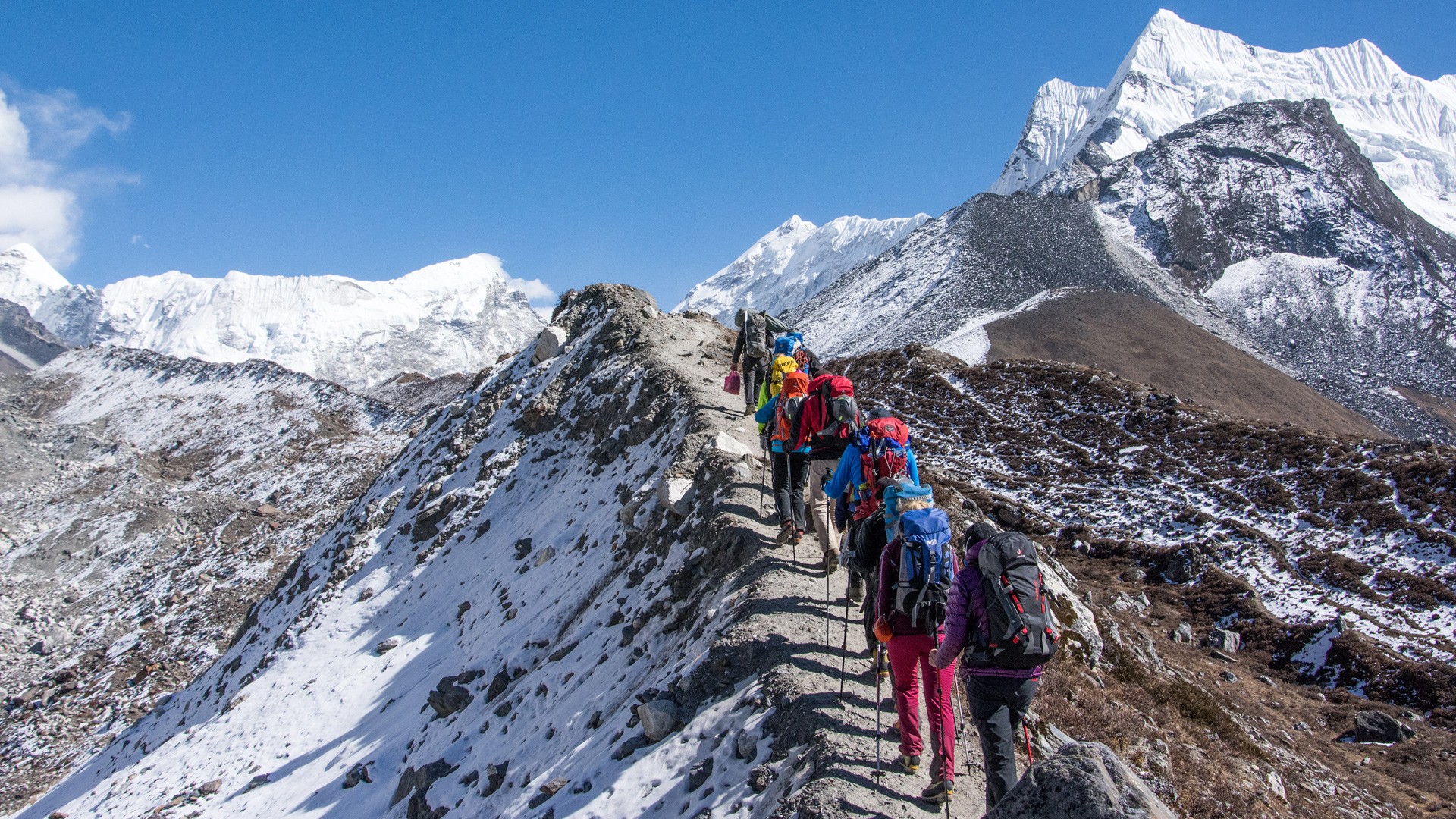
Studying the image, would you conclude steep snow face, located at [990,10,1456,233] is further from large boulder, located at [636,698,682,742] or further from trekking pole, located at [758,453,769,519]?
large boulder, located at [636,698,682,742]

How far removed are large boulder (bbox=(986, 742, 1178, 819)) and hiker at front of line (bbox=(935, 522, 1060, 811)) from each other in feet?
3.09

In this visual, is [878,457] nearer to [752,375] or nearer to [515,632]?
[752,375]

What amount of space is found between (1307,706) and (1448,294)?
360 ft

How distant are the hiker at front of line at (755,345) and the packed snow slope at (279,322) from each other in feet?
505

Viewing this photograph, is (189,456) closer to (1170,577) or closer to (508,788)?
(508,788)

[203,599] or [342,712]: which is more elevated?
[203,599]

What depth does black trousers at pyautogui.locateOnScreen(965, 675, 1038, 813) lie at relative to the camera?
4.80 meters

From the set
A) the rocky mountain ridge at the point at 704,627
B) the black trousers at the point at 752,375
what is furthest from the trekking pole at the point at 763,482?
the black trousers at the point at 752,375

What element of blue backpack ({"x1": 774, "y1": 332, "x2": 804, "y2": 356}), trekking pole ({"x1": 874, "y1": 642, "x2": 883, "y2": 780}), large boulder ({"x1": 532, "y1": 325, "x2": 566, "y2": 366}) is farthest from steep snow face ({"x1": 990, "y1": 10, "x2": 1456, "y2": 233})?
trekking pole ({"x1": 874, "y1": 642, "x2": 883, "y2": 780})

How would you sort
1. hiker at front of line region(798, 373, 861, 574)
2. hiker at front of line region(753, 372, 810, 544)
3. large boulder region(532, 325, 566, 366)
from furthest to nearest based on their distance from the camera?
large boulder region(532, 325, 566, 366)
hiker at front of line region(753, 372, 810, 544)
hiker at front of line region(798, 373, 861, 574)

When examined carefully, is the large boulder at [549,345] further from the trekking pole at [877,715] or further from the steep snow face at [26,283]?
the steep snow face at [26,283]

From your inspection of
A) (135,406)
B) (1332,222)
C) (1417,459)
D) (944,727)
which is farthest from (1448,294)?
(135,406)

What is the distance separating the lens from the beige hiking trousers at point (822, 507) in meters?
8.48

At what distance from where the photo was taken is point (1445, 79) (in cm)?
19850
